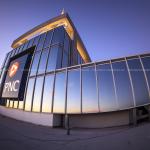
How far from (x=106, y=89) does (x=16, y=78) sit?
12.7 meters

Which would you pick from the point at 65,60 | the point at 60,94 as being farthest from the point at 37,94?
the point at 65,60

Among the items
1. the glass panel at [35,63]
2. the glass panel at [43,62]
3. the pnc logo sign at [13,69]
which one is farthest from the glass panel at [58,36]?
the pnc logo sign at [13,69]

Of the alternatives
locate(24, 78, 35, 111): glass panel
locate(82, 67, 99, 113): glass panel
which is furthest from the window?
locate(82, 67, 99, 113): glass panel

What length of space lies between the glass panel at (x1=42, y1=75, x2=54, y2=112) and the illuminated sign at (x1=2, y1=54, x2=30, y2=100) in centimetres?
379

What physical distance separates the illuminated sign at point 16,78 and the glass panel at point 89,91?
816cm

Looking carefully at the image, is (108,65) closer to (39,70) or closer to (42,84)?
(42,84)

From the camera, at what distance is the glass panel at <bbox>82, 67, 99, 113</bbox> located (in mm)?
10866

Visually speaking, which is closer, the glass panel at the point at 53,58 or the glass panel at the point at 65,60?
the glass panel at the point at 53,58

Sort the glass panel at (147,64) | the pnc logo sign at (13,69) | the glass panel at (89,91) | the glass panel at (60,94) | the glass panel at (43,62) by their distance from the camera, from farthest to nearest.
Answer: the pnc logo sign at (13,69), the glass panel at (43,62), the glass panel at (60,94), the glass panel at (89,91), the glass panel at (147,64)

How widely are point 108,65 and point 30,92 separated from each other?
363 inches

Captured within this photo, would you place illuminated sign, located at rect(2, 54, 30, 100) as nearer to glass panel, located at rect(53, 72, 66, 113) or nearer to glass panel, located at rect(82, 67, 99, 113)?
glass panel, located at rect(53, 72, 66, 113)

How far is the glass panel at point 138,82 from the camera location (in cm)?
908

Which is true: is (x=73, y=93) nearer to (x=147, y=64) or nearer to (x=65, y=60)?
(x=65, y=60)

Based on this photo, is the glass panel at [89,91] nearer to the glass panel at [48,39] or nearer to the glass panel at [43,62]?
the glass panel at [43,62]
